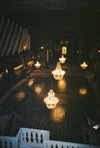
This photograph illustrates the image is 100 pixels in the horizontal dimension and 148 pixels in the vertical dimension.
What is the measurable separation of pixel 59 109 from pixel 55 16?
679 centimetres

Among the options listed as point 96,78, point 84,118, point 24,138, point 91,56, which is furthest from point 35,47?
point 24,138

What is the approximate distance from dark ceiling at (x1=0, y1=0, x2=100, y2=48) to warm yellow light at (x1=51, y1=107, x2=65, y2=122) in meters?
5.82

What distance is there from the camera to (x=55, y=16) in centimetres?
1009

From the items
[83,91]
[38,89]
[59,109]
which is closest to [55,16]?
[38,89]

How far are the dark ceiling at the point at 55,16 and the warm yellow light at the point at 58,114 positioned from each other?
5.82 metres

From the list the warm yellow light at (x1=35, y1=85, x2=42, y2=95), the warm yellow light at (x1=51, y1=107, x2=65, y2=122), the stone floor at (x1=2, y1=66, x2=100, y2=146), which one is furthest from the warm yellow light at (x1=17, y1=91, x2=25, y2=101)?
the warm yellow light at (x1=51, y1=107, x2=65, y2=122)

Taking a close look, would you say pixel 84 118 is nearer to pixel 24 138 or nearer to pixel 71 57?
pixel 24 138

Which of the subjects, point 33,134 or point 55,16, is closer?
point 33,134

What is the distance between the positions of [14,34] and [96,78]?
8.98 meters

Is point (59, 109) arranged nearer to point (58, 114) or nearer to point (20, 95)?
point (58, 114)

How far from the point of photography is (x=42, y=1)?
6.42 m

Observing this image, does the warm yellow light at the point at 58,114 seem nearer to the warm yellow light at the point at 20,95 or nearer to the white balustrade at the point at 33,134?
the white balustrade at the point at 33,134

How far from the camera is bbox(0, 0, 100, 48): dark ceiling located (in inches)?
264

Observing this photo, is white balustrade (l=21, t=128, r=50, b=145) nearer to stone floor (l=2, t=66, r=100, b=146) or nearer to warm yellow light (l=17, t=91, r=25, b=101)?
stone floor (l=2, t=66, r=100, b=146)
